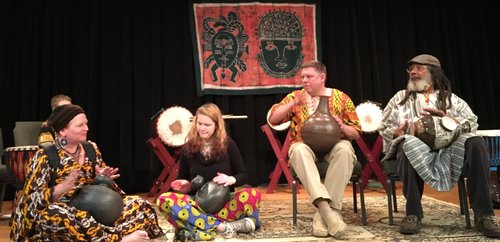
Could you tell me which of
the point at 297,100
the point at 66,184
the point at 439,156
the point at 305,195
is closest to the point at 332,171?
the point at 297,100

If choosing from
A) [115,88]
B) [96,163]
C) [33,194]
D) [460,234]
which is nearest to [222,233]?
[96,163]

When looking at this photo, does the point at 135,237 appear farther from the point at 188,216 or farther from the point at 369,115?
the point at 369,115

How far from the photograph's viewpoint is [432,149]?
105 inches

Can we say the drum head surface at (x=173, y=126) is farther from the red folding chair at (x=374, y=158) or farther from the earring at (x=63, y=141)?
the earring at (x=63, y=141)

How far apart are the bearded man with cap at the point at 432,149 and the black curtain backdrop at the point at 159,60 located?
2.71 m

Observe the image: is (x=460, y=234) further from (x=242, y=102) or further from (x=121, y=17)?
(x=121, y=17)

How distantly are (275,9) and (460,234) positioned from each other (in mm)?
3930

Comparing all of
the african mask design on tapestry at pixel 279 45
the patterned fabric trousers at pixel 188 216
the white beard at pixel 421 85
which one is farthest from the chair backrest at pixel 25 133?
the white beard at pixel 421 85

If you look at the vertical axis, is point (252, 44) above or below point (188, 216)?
above

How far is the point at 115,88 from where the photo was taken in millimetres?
5191

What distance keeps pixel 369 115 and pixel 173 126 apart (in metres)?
2.32

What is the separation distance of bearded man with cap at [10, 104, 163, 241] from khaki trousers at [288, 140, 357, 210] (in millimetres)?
1097

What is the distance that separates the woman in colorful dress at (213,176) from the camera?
8.29 ft

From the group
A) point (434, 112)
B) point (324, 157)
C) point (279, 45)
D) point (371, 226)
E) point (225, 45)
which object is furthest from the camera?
point (279, 45)
